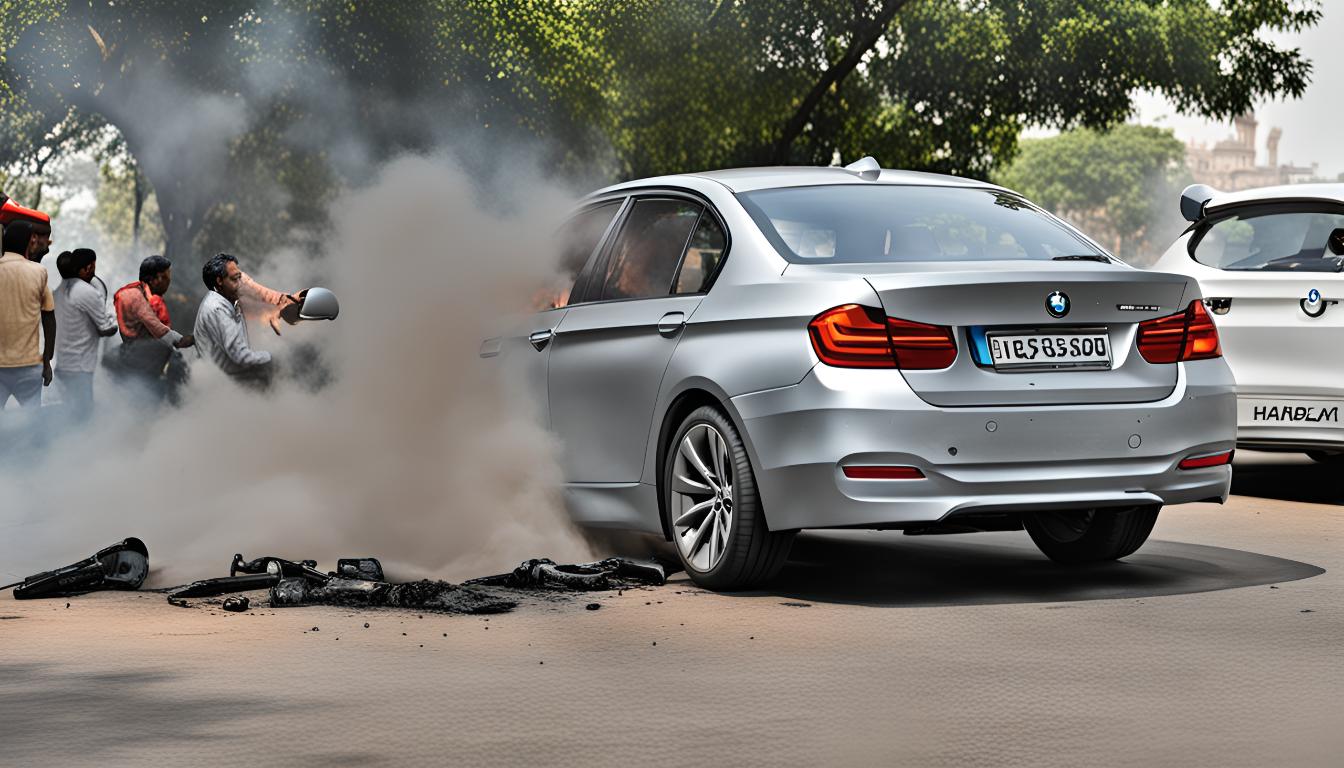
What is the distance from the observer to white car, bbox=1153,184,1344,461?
11.2 metres

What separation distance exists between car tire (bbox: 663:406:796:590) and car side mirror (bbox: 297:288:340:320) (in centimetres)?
224

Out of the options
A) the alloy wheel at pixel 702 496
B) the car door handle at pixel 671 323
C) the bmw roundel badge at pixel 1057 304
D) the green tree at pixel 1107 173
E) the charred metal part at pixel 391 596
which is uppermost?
the green tree at pixel 1107 173

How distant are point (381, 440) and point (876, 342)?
3.41m

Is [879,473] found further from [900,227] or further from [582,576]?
[582,576]

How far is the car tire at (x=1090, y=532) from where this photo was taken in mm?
8633

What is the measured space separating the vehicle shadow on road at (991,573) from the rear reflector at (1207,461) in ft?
1.69

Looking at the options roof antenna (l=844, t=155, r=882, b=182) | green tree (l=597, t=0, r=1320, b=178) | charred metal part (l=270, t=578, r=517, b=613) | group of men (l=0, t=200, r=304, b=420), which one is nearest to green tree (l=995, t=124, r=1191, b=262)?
green tree (l=597, t=0, r=1320, b=178)

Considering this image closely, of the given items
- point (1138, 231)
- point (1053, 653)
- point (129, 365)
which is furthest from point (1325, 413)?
point (1138, 231)

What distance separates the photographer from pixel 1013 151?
3947cm

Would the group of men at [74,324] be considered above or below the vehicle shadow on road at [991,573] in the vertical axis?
above

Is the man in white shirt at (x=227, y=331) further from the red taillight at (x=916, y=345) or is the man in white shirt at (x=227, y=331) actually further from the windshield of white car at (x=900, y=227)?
the red taillight at (x=916, y=345)

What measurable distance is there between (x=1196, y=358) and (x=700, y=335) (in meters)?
1.95

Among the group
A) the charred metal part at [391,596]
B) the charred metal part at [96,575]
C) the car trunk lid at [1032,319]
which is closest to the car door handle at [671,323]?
the car trunk lid at [1032,319]

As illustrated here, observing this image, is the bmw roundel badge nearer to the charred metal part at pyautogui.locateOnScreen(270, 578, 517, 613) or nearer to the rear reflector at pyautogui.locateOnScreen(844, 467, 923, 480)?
the rear reflector at pyautogui.locateOnScreen(844, 467, 923, 480)
